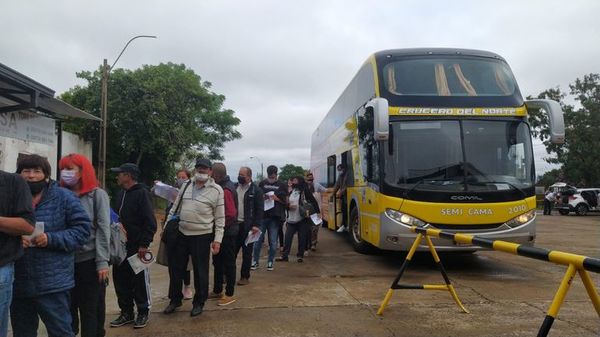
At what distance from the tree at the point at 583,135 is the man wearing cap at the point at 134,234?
31586 millimetres

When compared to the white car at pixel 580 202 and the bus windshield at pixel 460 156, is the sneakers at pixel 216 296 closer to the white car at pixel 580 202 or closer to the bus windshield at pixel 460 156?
the bus windshield at pixel 460 156

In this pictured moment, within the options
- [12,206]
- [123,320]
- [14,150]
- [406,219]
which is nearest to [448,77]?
[406,219]

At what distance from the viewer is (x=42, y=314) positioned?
3.44 metres

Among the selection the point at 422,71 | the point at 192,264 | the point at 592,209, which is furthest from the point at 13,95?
the point at 592,209

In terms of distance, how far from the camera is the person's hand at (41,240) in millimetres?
3260

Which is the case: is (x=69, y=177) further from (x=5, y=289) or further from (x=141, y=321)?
(x=141, y=321)

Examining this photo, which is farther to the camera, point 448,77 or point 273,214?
point 273,214

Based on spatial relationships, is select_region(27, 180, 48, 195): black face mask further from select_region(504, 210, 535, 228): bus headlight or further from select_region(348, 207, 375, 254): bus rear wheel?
select_region(348, 207, 375, 254): bus rear wheel

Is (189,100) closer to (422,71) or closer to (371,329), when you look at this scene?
(422,71)

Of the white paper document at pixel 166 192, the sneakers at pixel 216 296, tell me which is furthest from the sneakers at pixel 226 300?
the white paper document at pixel 166 192

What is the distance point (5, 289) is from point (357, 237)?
8081 millimetres

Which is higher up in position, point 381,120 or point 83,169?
point 381,120

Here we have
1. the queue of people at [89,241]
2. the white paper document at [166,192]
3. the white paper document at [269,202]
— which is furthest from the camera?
the white paper document at [269,202]

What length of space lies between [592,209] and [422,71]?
24561mm
